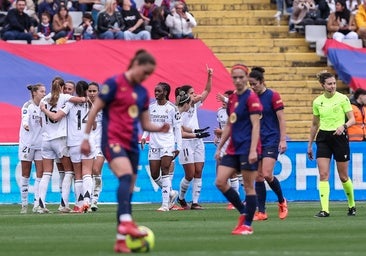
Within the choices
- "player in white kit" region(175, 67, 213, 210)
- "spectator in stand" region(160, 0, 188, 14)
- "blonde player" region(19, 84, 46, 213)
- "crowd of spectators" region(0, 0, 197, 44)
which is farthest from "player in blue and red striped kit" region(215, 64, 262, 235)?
"spectator in stand" region(160, 0, 188, 14)

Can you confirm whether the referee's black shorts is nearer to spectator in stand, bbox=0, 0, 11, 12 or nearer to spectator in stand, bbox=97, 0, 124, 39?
spectator in stand, bbox=97, 0, 124, 39

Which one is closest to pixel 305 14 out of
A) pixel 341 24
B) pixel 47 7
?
pixel 341 24

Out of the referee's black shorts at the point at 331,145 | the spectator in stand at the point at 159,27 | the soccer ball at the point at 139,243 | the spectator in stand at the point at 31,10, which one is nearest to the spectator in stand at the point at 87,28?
the spectator in stand at the point at 31,10

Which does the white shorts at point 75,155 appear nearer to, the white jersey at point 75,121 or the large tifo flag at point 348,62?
the white jersey at point 75,121

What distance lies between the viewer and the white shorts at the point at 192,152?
24.7m

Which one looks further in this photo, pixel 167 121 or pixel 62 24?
pixel 62 24

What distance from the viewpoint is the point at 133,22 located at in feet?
111

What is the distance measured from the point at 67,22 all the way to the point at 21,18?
4.64ft

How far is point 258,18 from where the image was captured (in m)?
36.8

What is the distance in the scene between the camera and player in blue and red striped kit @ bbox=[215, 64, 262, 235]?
54.6 feet

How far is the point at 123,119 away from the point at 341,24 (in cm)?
2230

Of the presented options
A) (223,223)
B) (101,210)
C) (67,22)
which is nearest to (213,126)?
(67,22)

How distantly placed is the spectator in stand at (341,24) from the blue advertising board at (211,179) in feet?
25.3

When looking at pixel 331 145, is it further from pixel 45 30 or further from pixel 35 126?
pixel 45 30
